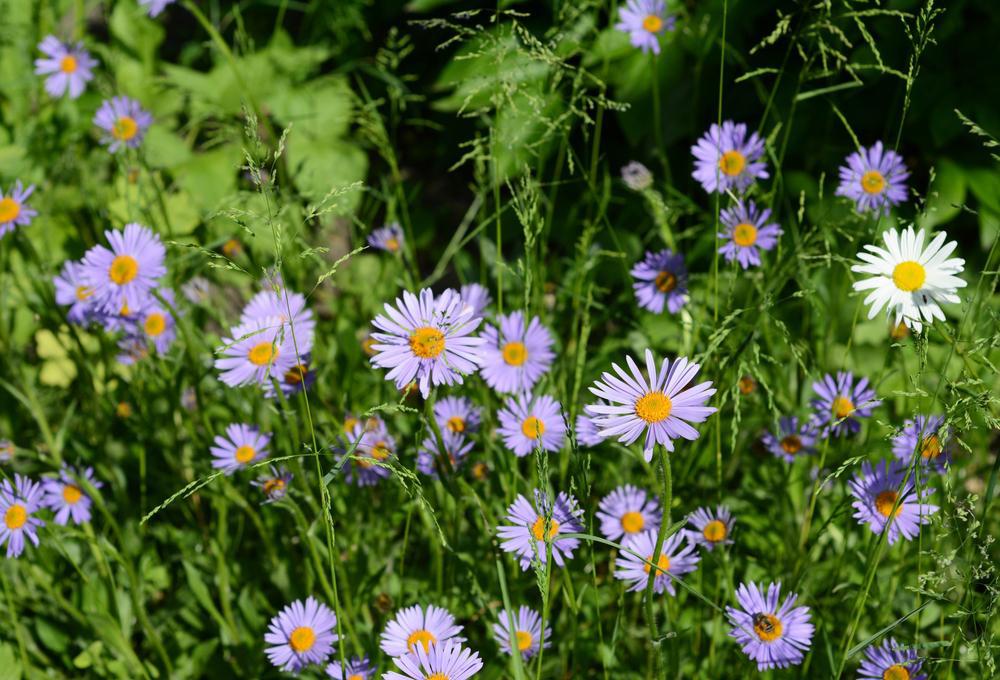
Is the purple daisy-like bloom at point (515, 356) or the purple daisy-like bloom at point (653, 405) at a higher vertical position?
the purple daisy-like bloom at point (515, 356)

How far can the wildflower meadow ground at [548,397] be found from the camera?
57.5 inches

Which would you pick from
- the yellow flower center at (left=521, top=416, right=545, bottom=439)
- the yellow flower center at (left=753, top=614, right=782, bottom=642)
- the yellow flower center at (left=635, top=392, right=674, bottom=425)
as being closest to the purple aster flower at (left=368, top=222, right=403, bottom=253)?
the yellow flower center at (left=521, top=416, right=545, bottom=439)

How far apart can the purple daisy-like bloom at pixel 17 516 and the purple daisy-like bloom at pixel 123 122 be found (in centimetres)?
100

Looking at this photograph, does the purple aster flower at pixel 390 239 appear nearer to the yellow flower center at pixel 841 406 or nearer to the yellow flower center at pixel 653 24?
the yellow flower center at pixel 653 24

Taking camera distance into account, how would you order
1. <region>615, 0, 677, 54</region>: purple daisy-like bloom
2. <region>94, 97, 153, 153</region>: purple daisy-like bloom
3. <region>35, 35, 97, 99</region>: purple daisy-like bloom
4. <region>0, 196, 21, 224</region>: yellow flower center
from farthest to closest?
<region>35, 35, 97, 99</region>: purple daisy-like bloom → <region>94, 97, 153, 153</region>: purple daisy-like bloom → <region>615, 0, 677, 54</region>: purple daisy-like bloom → <region>0, 196, 21, 224</region>: yellow flower center

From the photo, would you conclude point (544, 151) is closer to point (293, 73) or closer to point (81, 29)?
point (293, 73)

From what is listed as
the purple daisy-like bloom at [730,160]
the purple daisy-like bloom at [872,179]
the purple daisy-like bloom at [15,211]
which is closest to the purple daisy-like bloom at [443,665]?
the purple daisy-like bloom at [730,160]

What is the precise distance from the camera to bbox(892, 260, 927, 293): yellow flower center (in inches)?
57.4

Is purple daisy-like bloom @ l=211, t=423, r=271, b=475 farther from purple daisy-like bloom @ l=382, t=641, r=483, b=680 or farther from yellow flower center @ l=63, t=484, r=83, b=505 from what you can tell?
purple daisy-like bloom @ l=382, t=641, r=483, b=680

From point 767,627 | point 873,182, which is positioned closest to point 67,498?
point 767,627

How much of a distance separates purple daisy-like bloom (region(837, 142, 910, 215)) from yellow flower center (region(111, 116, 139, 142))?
1.82m

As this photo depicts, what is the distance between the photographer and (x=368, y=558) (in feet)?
6.57

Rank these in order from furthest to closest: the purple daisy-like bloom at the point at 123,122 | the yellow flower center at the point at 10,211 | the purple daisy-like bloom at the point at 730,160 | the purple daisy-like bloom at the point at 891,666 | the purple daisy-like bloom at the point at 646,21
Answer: the purple daisy-like bloom at the point at 123,122 → the purple daisy-like bloom at the point at 646,21 → the yellow flower center at the point at 10,211 → the purple daisy-like bloom at the point at 730,160 → the purple daisy-like bloom at the point at 891,666

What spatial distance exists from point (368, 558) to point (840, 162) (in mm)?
1808
